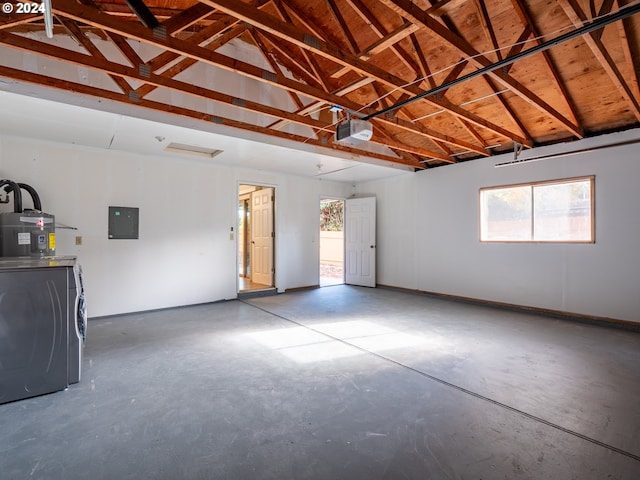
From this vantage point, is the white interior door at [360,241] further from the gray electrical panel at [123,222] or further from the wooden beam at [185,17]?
the wooden beam at [185,17]

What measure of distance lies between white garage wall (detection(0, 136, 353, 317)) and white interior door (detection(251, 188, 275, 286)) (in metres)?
0.25

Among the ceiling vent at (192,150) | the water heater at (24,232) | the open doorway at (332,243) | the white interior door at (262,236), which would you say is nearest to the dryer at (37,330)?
the water heater at (24,232)

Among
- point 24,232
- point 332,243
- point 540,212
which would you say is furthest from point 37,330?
point 332,243

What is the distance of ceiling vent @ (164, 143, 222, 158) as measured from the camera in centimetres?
524

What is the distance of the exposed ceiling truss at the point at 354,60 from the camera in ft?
8.50

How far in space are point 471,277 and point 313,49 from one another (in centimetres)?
501

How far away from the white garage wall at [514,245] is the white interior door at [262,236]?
2476 mm

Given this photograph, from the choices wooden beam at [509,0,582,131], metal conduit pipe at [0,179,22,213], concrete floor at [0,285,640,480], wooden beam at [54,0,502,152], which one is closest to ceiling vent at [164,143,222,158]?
metal conduit pipe at [0,179,22,213]

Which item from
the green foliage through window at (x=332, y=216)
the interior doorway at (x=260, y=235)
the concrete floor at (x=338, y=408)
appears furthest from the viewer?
the green foliage through window at (x=332, y=216)

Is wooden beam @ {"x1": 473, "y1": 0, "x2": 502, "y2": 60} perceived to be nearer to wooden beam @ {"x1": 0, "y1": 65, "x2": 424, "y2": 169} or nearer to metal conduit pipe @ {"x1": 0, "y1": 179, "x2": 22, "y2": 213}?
wooden beam @ {"x1": 0, "y1": 65, "x2": 424, "y2": 169}

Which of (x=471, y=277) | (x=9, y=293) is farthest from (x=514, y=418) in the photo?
(x=471, y=277)

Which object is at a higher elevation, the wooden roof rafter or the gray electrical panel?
the wooden roof rafter

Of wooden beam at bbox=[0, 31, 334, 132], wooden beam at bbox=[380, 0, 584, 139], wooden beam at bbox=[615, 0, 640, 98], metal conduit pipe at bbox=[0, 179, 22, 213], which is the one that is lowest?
metal conduit pipe at bbox=[0, 179, 22, 213]

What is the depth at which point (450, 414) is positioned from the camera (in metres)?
2.33
